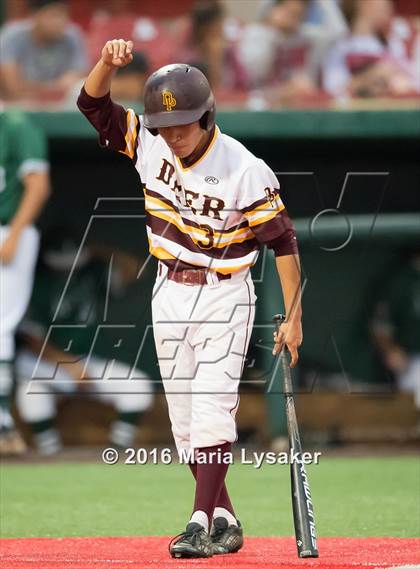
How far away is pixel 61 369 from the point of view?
869cm

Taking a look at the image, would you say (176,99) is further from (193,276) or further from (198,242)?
(193,276)

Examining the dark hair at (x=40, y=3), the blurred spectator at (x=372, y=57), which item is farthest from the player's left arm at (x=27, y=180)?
the blurred spectator at (x=372, y=57)

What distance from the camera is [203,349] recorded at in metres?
4.29

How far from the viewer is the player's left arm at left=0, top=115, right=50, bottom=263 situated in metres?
7.66

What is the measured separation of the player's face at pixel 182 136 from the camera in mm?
4148

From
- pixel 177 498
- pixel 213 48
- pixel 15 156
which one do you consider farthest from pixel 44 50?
pixel 177 498

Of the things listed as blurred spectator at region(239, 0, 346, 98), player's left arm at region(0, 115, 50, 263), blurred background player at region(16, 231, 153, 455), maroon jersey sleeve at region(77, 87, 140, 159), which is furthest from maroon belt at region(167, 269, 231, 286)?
blurred spectator at region(239, 0, 346, 98)

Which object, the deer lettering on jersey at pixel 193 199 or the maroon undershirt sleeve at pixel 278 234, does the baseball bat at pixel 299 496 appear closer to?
the maroon undershirt sleeve at pixel 278 234

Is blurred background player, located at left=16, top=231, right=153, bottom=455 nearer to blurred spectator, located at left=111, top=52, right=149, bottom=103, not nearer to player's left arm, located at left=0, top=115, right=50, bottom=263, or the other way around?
player's left arm, located at left=0, top=115, right=50, bottom=263

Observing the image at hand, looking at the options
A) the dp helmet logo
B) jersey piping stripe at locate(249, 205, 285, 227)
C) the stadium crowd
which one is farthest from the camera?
the stadium crowd

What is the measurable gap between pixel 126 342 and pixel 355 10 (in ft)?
10.9

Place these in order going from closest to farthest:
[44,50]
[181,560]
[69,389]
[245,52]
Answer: [181,560] < [69,389] < [44,50] < [245,52]

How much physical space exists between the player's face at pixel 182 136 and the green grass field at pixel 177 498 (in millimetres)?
1746

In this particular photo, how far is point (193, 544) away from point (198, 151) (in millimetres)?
1388
